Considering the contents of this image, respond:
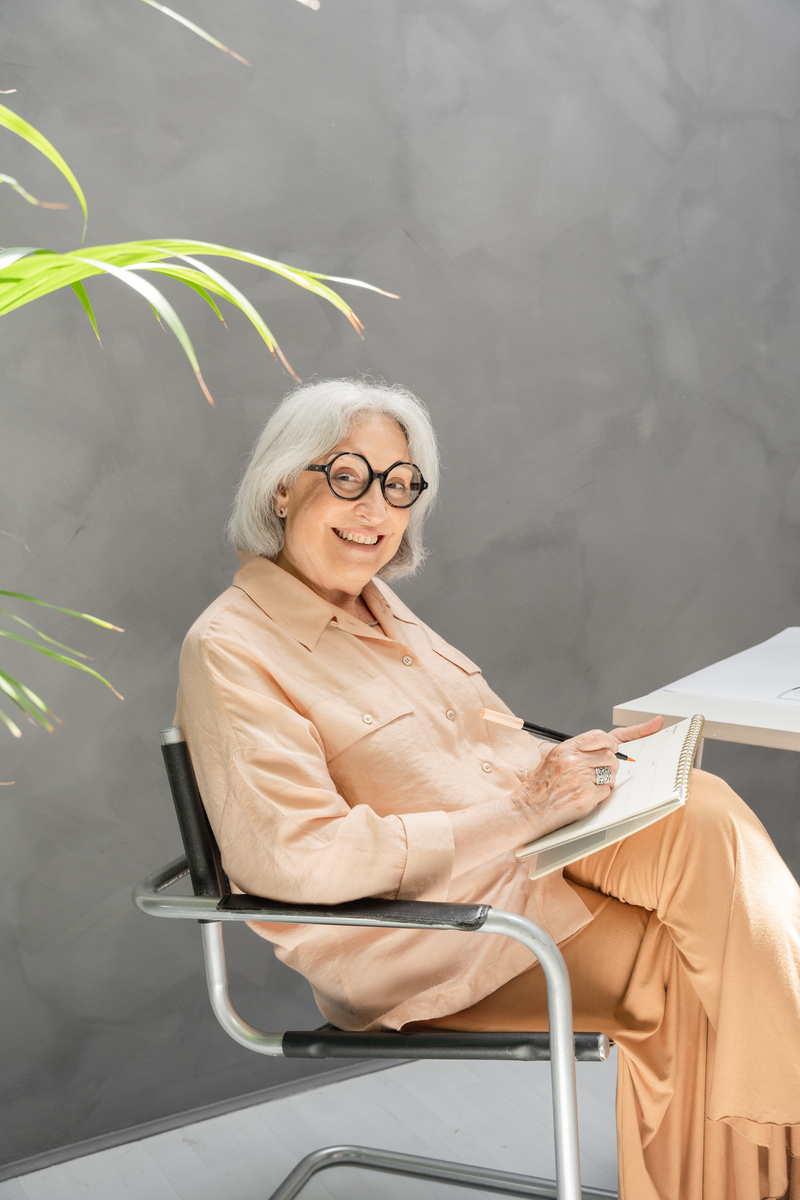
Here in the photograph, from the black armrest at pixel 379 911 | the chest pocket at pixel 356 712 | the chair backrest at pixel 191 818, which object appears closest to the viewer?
the black armrest at pixel 379 911

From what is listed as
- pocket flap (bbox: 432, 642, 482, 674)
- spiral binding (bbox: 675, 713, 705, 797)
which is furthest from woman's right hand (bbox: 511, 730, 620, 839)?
pocket flap (bbox: 432, 642, 482, 674)

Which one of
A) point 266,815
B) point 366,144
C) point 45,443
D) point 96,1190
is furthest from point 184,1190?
point 366,144

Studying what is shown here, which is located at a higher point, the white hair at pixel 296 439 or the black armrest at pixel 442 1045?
the white hair at pixel 296 439

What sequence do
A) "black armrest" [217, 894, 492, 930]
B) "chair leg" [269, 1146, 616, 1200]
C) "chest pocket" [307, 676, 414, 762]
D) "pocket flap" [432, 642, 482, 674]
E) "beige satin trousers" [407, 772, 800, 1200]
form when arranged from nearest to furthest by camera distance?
"black armrest" [217, 894, 492, 930], "beige satin trousers" [407, 772, 800, 1200], "chest pocket" [307, 676, 414, 762], "chair leg" [269, 1146, 616, 1200], "pocket flap" [432, 642, 482, 674]

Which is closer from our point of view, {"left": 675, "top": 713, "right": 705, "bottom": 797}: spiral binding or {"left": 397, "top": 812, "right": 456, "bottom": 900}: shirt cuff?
{"left": 675, "top": 713, "right": 705, "bottom": 797}: spiral binding

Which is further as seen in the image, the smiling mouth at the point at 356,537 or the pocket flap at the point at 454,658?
the pocket flap at the point at 454,658

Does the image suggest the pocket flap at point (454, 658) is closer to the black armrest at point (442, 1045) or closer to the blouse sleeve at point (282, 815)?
the blouse sleeve at point (282, 815)

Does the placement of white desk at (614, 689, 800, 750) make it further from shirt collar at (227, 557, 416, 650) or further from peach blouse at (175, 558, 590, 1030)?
shirt collar at (227, 557, 416, 650)

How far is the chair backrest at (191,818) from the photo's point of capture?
4.51 feet

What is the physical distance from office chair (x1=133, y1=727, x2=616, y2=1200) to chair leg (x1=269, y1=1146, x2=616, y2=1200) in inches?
21.9

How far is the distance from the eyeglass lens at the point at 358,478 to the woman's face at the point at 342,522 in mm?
15

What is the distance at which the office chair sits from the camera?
3.87 feet

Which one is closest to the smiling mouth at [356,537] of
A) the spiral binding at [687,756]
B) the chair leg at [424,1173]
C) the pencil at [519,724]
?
the pencil at [519,724]

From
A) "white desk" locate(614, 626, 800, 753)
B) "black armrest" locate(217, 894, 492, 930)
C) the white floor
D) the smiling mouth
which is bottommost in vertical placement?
the white floor
